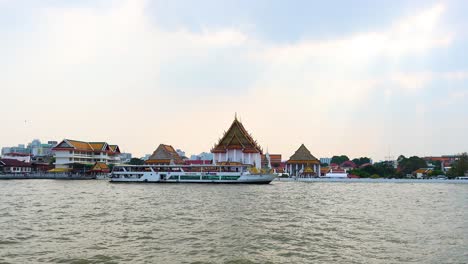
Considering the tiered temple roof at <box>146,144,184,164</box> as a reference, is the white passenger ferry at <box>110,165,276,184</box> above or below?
below

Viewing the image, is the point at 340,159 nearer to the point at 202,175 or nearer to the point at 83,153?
the point at 83,153

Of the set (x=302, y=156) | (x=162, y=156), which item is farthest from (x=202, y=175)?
(x=302, y=156)

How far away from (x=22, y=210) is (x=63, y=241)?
11.6 meters

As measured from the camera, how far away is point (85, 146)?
93.6m

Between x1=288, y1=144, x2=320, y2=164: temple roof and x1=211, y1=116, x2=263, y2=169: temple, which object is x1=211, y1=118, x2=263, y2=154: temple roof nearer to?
x1=211, y1=116, x2=263, y2=169: temple

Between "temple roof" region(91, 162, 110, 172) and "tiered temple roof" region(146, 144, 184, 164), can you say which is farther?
"temple roof" region(91, 162, 110, 172)

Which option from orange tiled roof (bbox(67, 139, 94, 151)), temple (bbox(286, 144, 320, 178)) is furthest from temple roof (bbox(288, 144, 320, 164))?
orange tiled roof (bbox(67, 139, 94, 151))

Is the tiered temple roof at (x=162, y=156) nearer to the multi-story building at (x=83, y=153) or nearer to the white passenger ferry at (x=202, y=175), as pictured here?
the white passenger ferry at (x=202, y=175)

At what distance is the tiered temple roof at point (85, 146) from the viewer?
88081mm

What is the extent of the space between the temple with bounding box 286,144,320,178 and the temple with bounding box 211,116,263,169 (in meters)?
11.1

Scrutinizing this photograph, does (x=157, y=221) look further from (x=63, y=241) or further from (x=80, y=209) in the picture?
(x=80, y=209)

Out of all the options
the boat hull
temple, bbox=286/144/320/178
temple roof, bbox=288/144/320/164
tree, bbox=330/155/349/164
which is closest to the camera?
the boat hull

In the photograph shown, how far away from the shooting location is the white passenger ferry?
205 feet

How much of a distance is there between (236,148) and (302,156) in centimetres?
1790
